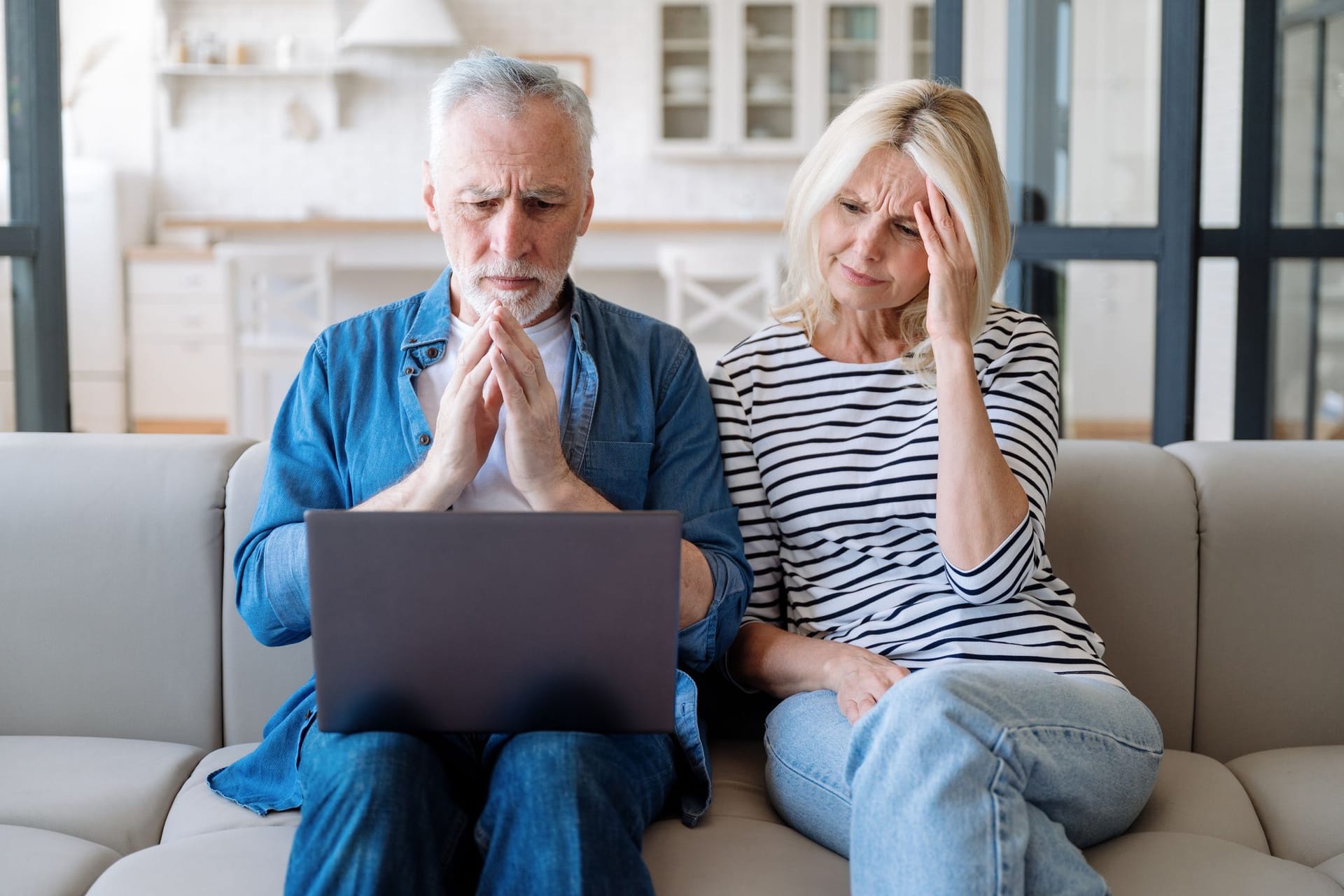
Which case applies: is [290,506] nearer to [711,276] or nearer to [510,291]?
[510,291]

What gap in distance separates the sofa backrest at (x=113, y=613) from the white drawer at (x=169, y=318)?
4591 mm

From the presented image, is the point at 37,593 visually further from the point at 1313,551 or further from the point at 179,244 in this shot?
the point at 179,244

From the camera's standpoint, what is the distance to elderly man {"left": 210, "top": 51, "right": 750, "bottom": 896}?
118 centimetres

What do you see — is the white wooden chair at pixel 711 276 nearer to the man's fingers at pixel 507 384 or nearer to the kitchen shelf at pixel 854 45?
the kitchen shelf at pixel 854 45

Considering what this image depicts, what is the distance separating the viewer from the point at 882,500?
5.01 ft

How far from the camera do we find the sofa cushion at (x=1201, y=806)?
1427mm

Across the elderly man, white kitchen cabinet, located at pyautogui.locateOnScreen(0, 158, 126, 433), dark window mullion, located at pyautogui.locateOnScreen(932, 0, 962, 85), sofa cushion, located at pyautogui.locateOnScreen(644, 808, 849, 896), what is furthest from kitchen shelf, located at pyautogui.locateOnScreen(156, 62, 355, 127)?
sofa cushion, located at pyautogui.locateOnScreen(644, 808, 849, 896)

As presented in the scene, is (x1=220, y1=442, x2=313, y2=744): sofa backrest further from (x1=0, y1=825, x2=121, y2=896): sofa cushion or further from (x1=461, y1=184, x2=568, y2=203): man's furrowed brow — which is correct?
(x1=461, y1=184, x2=568, y2=203): man's furrowed brow

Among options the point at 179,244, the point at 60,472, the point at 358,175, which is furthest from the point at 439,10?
the point at 60,472

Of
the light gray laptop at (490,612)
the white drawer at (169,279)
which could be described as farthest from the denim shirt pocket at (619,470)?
the white drawer at (169,279)

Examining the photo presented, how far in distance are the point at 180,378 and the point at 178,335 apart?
0.21 meters

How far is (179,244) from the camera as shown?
6.28 m

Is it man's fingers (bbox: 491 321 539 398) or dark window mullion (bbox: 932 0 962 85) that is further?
dark window mullion (bbox: 932 0 962 85)

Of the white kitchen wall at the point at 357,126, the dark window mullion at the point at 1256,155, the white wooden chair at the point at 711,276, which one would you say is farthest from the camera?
the white kitchen wall at the point at 357,126
